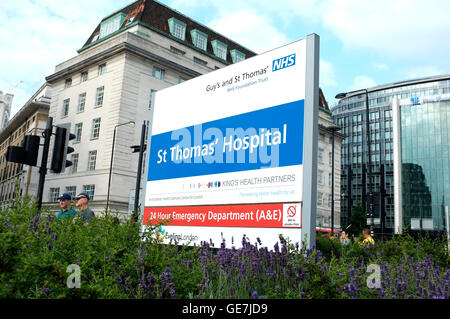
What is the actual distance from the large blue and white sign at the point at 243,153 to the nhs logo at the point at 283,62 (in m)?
0.01

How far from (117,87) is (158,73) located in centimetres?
480

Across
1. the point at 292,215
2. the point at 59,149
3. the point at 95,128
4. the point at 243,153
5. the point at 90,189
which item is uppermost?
the point at 95,128

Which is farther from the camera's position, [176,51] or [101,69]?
[176,51]

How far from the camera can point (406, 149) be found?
327 ft

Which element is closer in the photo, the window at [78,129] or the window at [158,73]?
the window at [158,73]

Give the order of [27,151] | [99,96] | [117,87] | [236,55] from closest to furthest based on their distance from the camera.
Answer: [27,151]
[117,87]
[99,96]
[236,55]

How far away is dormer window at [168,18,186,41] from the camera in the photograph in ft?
148

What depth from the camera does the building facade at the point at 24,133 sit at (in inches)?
1874

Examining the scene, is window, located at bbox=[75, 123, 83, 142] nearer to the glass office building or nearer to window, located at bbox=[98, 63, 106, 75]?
window, located at bbox=[98, 63, 106, 75]

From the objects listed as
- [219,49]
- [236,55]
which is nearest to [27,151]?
[219,49]

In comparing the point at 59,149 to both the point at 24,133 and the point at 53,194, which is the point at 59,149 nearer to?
the point at 53,194

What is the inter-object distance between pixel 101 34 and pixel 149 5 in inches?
256

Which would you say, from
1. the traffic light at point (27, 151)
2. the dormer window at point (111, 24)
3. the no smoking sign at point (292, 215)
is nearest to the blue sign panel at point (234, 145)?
the no smoking sign at point (292, 215)

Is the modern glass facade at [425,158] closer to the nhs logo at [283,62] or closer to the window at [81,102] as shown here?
the window at [81,102]
